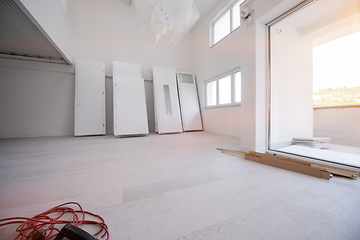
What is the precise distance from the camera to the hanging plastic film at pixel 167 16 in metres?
2.90

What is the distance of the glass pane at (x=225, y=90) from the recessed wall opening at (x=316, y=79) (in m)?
1.46

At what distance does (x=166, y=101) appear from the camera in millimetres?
4441

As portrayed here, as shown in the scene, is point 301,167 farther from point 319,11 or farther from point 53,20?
point 53,20

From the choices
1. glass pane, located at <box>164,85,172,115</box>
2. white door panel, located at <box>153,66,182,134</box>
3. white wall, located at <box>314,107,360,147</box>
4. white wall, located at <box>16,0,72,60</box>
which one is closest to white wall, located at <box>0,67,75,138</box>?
white wall, located at <box>16,0,72,60</box>

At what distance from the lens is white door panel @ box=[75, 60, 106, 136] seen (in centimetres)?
369

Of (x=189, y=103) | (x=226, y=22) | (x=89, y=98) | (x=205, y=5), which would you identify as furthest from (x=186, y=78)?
(x=89, y=98)

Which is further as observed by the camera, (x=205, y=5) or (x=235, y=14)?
(x=205, y=5)

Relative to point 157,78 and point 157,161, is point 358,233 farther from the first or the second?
point 157,78

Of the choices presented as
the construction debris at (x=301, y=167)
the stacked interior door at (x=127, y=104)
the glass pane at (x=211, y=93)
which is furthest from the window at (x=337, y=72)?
the stacked interior door at (x=127, y=104)

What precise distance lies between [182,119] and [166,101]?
806 millimetres

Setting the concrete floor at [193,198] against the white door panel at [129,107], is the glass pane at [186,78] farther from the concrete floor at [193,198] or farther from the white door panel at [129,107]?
the concrete floor at [193,198]

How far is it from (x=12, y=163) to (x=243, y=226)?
2416mm

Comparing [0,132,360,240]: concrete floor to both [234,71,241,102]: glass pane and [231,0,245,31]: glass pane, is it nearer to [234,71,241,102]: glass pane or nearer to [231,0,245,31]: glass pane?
[234,71,241,102]: glass pane

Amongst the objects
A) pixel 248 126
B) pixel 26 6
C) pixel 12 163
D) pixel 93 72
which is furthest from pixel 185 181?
pixel 93 72
